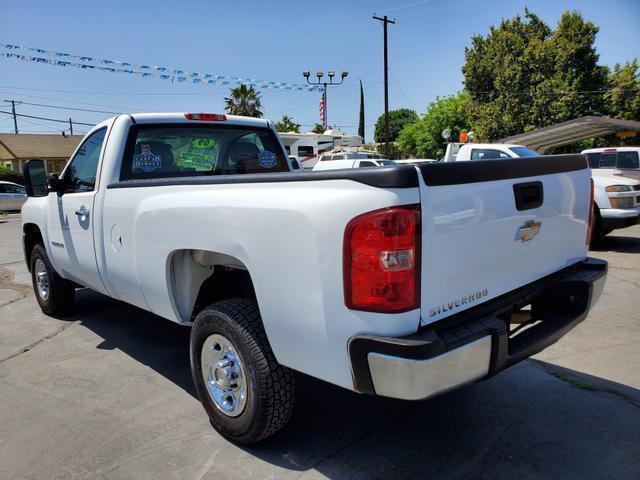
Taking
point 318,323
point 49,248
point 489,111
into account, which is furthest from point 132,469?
point 489,111

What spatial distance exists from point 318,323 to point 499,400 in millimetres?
1825

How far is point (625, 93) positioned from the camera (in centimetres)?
3080

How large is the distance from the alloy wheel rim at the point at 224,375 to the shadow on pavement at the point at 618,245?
821 cm

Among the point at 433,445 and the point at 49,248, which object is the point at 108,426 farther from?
the point at 49,248

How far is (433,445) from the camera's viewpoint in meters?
2.81

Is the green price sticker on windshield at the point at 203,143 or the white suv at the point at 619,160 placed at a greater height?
the green price sticker on windshield at the point at 203,143

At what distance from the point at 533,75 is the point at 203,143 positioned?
3443 cm

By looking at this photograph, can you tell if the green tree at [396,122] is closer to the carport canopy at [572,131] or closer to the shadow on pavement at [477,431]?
the carport canopy at [572,131]

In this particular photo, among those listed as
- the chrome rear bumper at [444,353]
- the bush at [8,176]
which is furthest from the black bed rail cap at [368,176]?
the bush at [8,176]

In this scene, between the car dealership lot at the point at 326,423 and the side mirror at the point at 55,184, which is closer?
the car dealership lot at the point at 326,423

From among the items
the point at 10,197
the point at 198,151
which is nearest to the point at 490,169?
the point at 198,151

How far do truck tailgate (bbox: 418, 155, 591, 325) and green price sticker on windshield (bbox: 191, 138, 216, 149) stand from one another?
2710 millimetres

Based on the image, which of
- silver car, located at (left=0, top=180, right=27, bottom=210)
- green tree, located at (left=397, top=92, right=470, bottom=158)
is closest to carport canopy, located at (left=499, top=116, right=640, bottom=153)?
silver car, located at (left=0, top=180, right=27, bottom=210)

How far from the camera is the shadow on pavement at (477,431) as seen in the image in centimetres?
260
